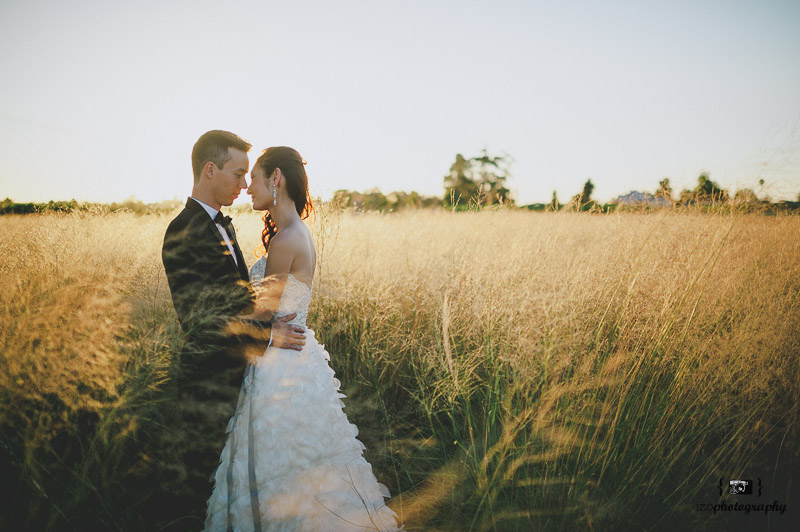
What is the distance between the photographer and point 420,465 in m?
2.16

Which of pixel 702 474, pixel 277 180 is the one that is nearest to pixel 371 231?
pixel 277 180

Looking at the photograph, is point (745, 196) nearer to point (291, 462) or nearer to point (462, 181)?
point (291, 462)

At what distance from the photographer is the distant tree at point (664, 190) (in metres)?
2.94

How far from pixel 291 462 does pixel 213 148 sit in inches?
70.9

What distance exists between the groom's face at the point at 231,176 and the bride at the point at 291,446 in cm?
16

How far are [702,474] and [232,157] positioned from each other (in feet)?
10.4

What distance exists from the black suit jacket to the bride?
166 mm

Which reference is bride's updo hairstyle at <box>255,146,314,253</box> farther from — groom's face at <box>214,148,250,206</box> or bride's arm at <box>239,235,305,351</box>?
bride's arm at <box>239,235,305,351</box>

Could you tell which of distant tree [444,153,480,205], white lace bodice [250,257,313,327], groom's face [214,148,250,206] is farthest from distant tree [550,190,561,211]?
groom's face [214,148,250,206]

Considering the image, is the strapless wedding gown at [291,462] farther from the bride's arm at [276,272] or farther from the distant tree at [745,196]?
the distant tree at [745,196]

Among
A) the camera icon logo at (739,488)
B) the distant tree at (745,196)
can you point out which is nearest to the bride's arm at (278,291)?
the camera icon logo at (739,488)

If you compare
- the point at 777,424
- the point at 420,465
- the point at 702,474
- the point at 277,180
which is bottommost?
the point at 420,465

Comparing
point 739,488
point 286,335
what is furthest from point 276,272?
point 739,488

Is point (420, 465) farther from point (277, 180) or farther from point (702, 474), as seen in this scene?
point (277, 180)
